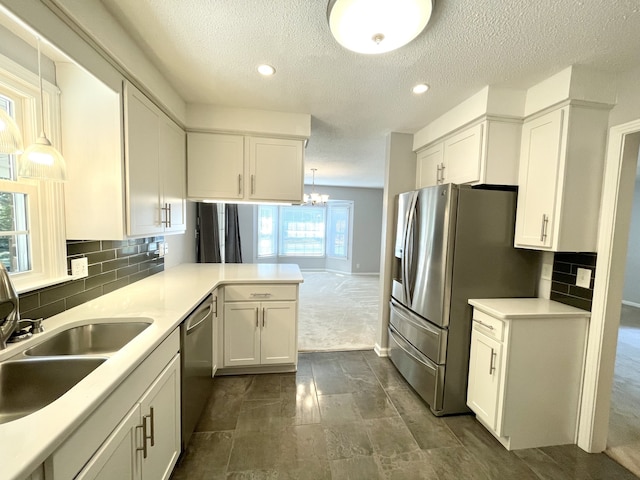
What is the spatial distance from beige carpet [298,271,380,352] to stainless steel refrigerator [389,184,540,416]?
1209 mm

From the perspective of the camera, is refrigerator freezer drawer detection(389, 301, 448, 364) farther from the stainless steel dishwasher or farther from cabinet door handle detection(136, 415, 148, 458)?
cabinet door handle detection(136, 415, 148, 458)

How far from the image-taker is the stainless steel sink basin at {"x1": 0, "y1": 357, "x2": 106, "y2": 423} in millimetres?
1013

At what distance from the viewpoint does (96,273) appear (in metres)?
1.78

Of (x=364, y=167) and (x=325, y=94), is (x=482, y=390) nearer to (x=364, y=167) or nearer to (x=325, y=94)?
(x=325, y=94)

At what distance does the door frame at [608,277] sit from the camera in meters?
1.66

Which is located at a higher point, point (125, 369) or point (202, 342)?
point (125, 369)

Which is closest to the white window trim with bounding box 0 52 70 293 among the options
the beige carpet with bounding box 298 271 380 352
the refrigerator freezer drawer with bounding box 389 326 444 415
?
the beige carpet with bounding box 298 271 380 352

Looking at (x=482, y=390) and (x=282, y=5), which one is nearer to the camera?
(x=282, y=5)

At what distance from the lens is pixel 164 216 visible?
2096 millimetres

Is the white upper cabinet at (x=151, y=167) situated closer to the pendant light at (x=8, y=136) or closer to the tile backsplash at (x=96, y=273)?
the tile backsplash at (x=96, y=273)

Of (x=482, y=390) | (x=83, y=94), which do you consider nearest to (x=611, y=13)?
(x=482, y=390)

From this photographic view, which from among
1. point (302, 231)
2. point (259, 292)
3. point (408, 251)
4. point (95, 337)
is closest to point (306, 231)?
point (302, 231)

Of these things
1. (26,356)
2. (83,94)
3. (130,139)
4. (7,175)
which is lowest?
(26,356)

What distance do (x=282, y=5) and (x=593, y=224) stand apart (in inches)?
87.4
